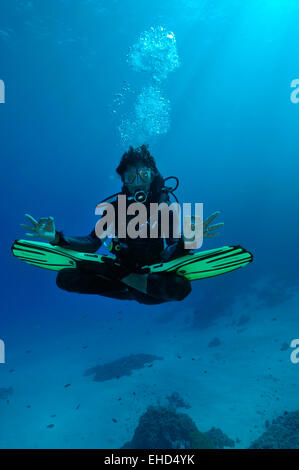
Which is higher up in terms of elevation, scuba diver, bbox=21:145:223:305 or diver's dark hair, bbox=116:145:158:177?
diver's dark hair, bbox=116:145:158:177

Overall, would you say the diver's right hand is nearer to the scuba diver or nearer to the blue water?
the scuba diver

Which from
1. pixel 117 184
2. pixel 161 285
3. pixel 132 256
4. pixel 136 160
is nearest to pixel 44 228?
pixel 132 256

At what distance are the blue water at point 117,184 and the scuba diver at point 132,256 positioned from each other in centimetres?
860

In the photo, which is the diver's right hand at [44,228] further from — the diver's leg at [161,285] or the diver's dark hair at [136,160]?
the diver's dark hair at [136,160]

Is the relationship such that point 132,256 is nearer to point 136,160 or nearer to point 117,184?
point 136,160

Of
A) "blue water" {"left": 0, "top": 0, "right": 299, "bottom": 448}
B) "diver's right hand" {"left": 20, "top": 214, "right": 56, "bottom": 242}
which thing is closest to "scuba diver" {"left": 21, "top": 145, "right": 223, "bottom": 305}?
Answer: "diver's right hand" {"left": 20, "top": 214, "right": 56, "bottom": 242}

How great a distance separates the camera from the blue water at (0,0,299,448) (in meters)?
14.3

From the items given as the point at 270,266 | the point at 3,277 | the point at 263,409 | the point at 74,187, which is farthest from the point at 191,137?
the point at 263,409

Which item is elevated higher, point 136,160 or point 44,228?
point 136,160

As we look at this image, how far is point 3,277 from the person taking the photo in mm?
72125

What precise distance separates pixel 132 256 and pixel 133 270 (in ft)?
0.77

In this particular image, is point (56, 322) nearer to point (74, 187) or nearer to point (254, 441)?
point (74, 187)

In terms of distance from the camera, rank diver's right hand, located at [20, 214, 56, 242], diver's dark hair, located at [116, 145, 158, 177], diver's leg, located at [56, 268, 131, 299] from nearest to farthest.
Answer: diver's right hand, located at [20, 214, 56, 242], diver's leg, located at [56, 268, 131, 299], diver's dark hair, located at [116, 145, 158, 177]

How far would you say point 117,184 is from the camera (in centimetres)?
7612
